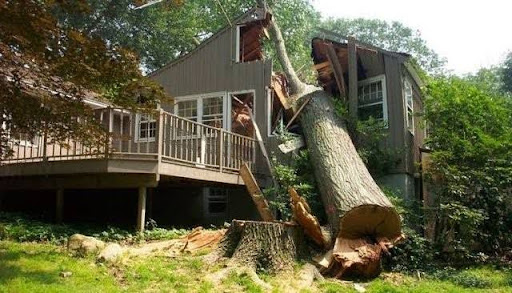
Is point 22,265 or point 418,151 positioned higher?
point 418,151

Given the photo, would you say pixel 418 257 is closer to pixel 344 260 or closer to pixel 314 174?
pixel 344 260

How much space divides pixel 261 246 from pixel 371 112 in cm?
744

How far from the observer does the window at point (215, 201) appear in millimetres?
14656

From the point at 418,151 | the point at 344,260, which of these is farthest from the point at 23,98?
the point at 418,151

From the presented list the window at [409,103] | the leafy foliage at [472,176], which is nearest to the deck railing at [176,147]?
the window at [409,103]

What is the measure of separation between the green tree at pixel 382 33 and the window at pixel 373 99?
40573 millimetres

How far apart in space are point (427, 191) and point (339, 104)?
3.58 m

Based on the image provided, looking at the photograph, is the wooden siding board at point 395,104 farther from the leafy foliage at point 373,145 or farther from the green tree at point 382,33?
the green tree at point 382,33

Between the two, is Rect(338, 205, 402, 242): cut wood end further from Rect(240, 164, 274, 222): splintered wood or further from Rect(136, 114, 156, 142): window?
Rect(136, 114, 156, 142): window

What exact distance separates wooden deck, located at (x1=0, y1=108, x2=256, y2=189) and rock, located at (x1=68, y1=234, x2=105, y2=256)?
63.4 inches

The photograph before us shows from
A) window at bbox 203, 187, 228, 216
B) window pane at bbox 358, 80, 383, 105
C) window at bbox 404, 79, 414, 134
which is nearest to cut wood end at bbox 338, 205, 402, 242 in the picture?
window at bbox 404, 79, 414, 134

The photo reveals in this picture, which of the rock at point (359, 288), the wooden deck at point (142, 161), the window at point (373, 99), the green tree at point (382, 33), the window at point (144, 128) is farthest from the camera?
the green tree at point (382, 33)

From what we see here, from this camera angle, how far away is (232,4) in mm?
30641

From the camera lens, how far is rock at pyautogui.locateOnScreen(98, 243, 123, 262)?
7.36 metres
